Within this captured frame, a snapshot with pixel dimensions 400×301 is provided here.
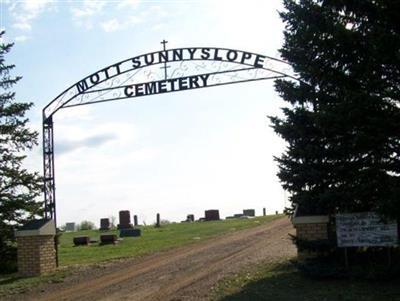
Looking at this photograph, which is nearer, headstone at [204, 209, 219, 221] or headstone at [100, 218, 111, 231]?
headstone at [100, 218, 111, 231]

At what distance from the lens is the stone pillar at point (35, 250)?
17109 mm

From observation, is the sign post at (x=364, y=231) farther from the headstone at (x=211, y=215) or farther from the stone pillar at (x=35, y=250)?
the headstone at (x=211, y=215)

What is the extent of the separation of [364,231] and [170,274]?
4812mm

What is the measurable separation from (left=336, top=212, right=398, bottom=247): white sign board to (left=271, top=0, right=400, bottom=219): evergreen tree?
0.65ft

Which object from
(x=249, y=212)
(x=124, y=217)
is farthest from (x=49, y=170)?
(x=249, y=212)

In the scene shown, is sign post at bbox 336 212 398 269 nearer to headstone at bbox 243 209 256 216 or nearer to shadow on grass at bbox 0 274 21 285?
shadow on grass at bbox 0 274 21 285

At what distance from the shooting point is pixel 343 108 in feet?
35.7

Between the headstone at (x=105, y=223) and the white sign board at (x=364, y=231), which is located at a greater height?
the headstone at (x=105, y=223)

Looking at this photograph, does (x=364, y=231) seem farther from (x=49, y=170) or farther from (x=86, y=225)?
(x=86, y=225)

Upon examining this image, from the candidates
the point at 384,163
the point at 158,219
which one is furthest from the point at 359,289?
the point at 158,219

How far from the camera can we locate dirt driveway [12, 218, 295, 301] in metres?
12.4

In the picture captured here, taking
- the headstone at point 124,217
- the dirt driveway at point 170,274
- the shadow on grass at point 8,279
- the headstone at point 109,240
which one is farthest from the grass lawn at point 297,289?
the headstone at point 124,217

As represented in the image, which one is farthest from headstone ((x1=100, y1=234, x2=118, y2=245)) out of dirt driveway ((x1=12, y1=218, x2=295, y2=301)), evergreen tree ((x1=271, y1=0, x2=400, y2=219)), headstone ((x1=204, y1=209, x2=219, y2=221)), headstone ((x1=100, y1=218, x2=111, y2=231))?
headstone ((x1=204, y1=209, x2=219, y2=221))

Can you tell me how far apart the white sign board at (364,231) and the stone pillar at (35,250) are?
29.1 ft
